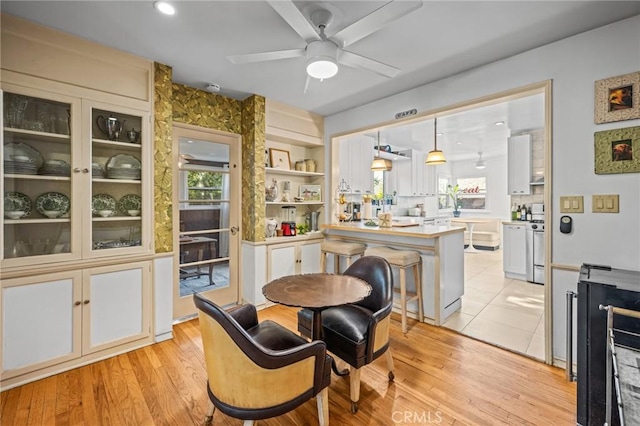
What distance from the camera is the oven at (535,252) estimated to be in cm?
466

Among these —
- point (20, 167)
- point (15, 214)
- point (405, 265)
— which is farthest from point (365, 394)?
point (20, 167)

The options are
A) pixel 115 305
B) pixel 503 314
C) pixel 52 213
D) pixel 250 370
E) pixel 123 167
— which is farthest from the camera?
pixel 503 314

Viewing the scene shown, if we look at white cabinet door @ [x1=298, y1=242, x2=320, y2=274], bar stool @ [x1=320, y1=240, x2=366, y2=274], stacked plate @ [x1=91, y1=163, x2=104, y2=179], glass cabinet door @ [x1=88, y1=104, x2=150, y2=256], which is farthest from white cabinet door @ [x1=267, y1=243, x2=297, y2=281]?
stacked plate @ [x1=91, y1=163, x2=104, y2=179]

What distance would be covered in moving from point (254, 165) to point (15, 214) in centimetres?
217

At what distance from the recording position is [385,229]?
3523 mm

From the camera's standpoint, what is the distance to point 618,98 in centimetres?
204

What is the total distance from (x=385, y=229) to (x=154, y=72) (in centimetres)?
301

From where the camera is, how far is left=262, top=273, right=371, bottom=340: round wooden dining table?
178 centimetres

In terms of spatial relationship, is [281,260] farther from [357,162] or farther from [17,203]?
[17,203]

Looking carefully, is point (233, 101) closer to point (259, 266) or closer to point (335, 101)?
point (335, 101)

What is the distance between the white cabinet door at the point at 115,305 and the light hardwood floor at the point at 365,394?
182 millimetres

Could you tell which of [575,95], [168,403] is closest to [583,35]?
[575,95]

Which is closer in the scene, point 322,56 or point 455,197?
point 322,56

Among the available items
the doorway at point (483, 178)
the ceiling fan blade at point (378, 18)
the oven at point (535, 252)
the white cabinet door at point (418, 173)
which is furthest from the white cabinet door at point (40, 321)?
the white cabinet door at point (418, 173)
